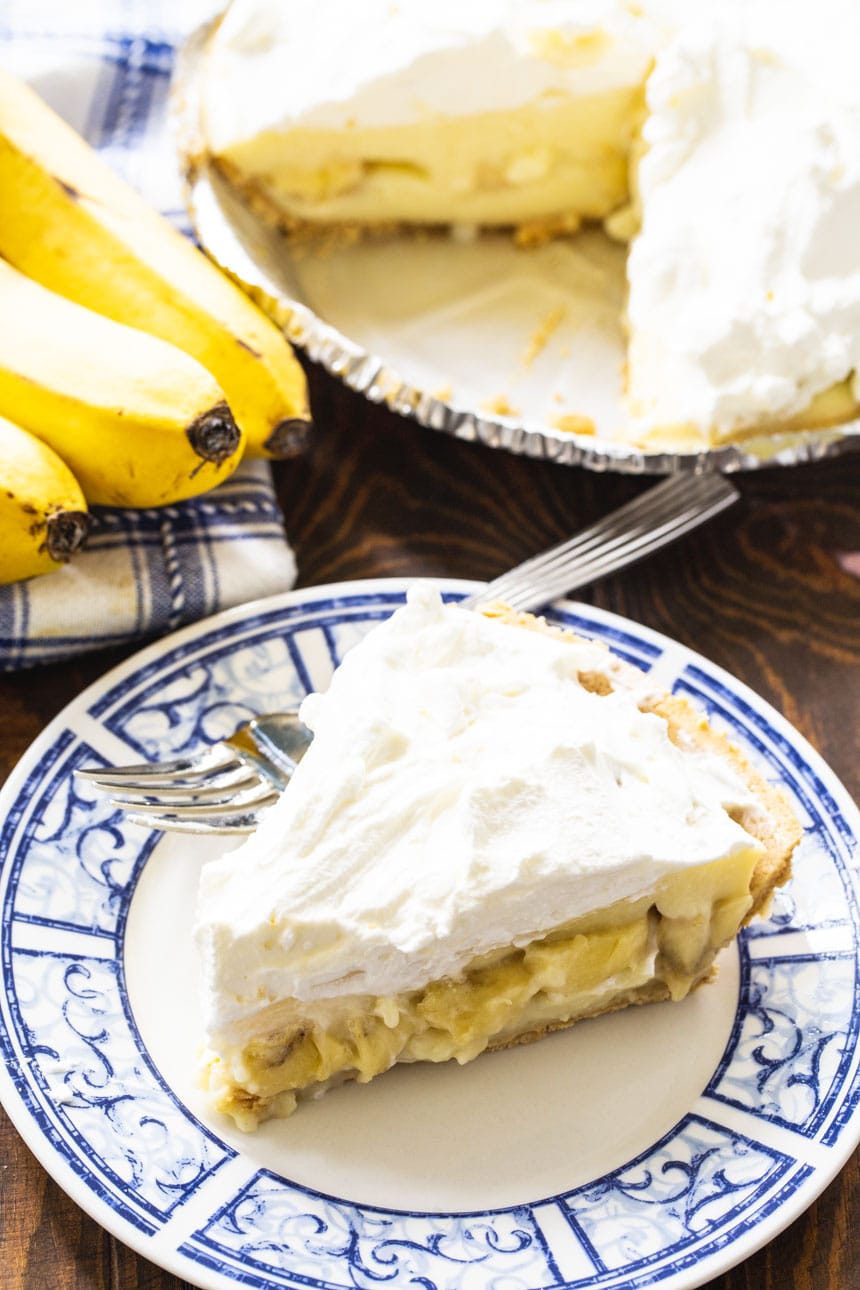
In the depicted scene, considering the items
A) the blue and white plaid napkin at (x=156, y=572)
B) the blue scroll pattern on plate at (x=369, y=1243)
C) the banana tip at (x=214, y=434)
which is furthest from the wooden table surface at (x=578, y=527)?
the blue scroll pattern on plate at (x=369, y=1243)

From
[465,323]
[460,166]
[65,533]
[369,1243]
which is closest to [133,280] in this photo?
[65,533]

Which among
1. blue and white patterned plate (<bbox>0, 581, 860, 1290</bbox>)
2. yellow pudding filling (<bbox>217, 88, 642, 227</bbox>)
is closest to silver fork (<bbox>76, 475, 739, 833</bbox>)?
blue and white patterned plate (<bbox>0, 581, 860, 1290</bbox>)

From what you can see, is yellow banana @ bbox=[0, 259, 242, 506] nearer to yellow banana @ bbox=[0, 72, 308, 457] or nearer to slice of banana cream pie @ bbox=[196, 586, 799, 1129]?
yellow banana @ bbox=[0, 72, 308, 457]

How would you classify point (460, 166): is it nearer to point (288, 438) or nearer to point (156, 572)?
point (288, 438)

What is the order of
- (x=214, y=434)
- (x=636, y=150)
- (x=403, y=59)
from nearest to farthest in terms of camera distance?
(x=214, y=434), (x=403, y=59), (x=636, y=150)

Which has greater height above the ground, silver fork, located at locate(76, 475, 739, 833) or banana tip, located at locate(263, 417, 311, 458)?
banana tip, located at locate(263, 417, 311, 458)
